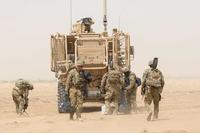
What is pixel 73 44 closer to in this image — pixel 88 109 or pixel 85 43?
pixel 85 43

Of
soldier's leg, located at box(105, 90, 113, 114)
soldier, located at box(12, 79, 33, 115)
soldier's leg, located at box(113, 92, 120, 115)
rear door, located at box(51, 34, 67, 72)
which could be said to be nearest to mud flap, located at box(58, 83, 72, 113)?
rear door, located at box(51, 34, 67, 72)

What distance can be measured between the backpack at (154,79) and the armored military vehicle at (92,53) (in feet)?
15.2

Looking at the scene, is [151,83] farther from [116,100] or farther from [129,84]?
[129,84]

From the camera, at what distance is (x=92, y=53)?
68.5 ft

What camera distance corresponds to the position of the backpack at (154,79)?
1595cm

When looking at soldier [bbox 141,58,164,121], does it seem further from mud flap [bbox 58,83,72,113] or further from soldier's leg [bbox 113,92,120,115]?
mud flap [bbox 58,83,72,113]

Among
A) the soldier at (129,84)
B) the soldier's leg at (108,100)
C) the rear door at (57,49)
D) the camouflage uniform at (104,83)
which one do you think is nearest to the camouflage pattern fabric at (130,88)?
the soldier at (129,84)

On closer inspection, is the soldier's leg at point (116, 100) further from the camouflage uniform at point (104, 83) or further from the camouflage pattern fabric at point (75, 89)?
the camouflage pattern fabric at point (75, 89)

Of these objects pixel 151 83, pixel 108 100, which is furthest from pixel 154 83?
pixel 108 100

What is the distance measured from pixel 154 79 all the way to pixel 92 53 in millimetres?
5186

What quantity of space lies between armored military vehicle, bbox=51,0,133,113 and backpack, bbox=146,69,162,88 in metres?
4.63

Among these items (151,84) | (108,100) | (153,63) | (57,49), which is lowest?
(108,100)

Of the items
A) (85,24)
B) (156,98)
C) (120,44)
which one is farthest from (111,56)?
(156,98)

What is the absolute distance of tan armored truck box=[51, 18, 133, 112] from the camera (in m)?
20.9
